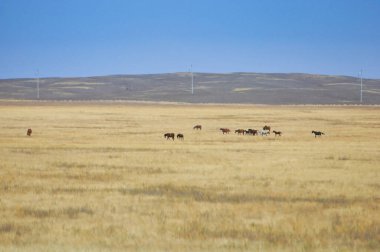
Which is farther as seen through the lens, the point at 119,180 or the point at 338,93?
the point at 338,93

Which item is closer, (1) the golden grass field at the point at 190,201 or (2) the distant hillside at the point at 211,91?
(1) the golden grass field at the point at 190,201

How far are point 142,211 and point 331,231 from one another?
4.43 metres

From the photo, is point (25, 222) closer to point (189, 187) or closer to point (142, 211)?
point (142, 211)

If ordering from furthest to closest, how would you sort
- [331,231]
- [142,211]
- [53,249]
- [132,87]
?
[132,87], [142,211], [331,231], [53,249]

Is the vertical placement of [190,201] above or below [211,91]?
below

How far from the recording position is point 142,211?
14.7 metres

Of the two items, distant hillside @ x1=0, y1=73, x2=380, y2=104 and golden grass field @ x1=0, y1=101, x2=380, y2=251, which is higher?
distant hillside @ x1=0, y1=73, x2=380, y2=104

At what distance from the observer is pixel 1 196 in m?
16.5

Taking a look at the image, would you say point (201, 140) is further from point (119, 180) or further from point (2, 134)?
point (119, 180)

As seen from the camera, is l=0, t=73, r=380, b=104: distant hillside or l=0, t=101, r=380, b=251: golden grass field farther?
l=0, t=73, r=380, b=104: distant hillside

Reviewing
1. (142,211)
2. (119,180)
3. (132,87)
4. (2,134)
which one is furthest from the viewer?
(132,87)

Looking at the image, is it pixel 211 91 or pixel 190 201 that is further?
pixel 211 91

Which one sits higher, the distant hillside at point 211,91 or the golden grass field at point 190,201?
the distant hillside at point 211,91

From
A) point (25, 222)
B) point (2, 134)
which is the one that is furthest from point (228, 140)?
point (25, 222)
